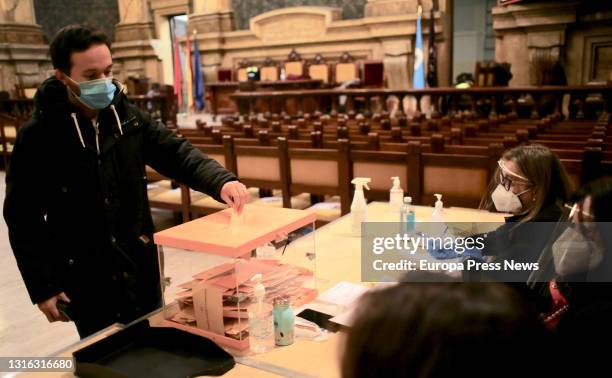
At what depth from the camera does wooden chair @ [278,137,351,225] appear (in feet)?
13.8

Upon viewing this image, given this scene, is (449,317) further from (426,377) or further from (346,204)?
(346,204)

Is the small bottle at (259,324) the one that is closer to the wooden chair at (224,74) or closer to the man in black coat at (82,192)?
the man in black coat at (82,192)

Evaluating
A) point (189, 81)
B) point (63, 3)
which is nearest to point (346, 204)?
point (189, 81)

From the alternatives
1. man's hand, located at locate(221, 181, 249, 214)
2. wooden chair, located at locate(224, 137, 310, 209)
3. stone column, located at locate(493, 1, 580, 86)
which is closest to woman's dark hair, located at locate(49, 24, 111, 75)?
man's hand, located at locate(221, 181, 249, 214)

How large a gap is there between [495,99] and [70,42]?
6.62m

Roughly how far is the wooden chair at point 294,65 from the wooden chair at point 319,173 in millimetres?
8821

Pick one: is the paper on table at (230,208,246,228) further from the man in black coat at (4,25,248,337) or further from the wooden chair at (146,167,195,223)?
the wooden chair at (146,167,195,223)

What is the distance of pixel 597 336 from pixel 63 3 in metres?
18.2

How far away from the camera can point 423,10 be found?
1120 cm

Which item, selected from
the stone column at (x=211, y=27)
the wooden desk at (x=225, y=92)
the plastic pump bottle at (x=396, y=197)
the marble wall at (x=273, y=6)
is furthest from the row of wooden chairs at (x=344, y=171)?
the stone column at (x=211, y=27)

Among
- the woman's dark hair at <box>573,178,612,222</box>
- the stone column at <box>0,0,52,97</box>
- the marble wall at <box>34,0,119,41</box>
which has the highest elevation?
the marble wall at <box>34,0,119,41</box>

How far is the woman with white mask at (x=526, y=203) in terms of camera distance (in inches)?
74.9

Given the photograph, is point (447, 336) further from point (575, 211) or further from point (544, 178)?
point (544, 178)

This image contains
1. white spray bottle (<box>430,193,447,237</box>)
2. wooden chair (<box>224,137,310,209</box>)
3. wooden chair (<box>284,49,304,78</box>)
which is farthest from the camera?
wooden chair (<box>284,49,304,78</box>)
